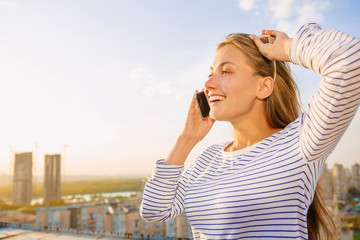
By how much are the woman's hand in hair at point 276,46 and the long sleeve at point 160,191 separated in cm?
59

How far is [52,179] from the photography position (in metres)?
33.3

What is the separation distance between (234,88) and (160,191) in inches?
21.2

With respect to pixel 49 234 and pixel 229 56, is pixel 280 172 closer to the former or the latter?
pixel 229 56

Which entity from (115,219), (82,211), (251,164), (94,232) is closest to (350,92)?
(251,164)

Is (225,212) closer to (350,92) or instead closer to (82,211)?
(350,92)

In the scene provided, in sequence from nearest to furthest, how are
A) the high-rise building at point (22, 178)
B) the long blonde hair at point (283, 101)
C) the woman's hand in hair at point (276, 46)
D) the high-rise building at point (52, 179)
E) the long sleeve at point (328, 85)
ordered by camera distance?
the long sleeve at point (328, 85) → the woman's hand in hair at point (276, 46) → the long blonde hair at point (283, 101) → the high-rise building at point (52, 179) → the high-rise building at point (22, 178)

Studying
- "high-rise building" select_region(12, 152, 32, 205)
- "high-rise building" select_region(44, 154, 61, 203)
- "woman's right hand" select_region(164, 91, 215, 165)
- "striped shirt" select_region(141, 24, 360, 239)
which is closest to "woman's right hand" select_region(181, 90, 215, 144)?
"woman's right hand" select_region(164, 91, 215, 165)

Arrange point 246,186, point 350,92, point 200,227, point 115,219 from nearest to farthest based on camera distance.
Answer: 1. point 350,92
2. point 246,186
3. point 200,227
4. point 115,219

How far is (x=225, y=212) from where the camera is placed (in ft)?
3.27

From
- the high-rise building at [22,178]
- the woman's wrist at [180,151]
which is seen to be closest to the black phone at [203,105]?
the woman's wrist at [180,151]

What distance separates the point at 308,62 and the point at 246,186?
1.46 ft

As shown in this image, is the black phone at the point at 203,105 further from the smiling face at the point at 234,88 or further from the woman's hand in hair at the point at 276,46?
the woman's hand in hair at the point at 276,46

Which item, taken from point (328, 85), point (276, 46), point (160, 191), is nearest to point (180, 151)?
point (160, 191)

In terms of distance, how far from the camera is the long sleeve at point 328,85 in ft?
2.35
